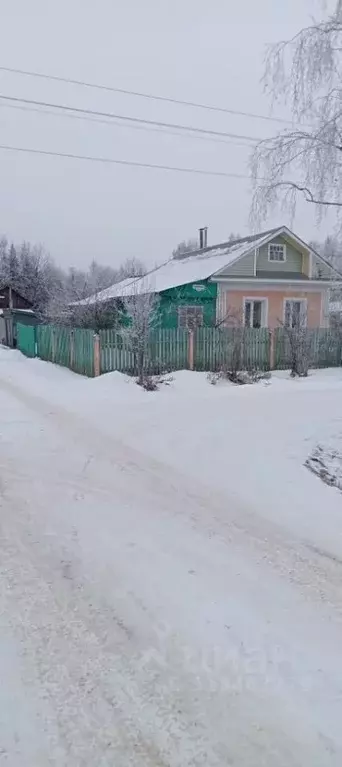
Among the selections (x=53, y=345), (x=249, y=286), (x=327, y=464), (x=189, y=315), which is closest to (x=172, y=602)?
(x=327, y=464)

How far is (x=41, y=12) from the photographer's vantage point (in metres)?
13.9

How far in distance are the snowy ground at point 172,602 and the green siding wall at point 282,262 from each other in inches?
657

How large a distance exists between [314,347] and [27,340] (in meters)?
11.6

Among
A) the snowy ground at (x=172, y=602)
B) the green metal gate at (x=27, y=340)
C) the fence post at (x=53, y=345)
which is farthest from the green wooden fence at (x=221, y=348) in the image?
the snowy ground at (x=172, y=602)

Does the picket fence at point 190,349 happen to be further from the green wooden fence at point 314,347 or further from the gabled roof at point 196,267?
the gabled roof at point 196,267

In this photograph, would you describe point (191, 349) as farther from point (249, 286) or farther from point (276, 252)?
point (276, 252)

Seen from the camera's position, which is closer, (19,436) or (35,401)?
(19,436)

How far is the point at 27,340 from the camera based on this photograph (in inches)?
867

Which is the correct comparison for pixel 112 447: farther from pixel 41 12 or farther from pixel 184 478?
pixel 41 12

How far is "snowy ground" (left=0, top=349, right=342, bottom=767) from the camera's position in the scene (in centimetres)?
231

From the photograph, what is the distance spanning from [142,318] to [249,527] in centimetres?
1049

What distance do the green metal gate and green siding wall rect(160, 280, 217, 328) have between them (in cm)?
511

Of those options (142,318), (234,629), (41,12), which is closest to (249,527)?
(234,629)

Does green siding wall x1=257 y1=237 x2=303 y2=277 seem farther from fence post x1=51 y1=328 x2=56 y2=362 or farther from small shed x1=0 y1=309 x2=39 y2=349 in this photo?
small shed x1=0 y1=309 x2=39 y2=349
